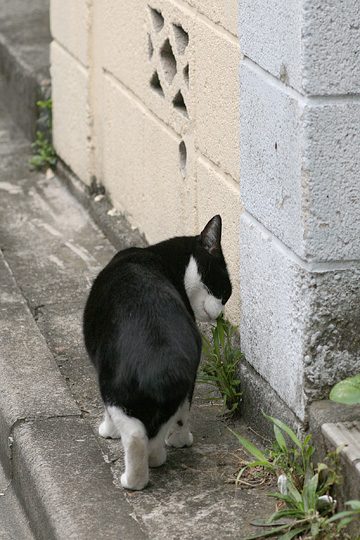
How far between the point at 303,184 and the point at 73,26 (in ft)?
11.0

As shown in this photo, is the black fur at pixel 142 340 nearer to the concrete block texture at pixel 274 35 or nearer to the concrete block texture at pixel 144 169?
the concrete block texture at pixel 274 35

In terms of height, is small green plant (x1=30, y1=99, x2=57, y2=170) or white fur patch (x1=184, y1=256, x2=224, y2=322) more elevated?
white fur patch (x1=184, y1=256, x2=224, y2=322)

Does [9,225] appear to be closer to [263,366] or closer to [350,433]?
[263,366]

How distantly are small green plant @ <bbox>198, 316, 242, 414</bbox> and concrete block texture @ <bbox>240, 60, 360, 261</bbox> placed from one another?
26.3 inches

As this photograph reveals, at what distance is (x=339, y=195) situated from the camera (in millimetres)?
3328

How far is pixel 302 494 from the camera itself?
3346 millimetres

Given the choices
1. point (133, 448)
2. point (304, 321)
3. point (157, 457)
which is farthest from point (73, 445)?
point (304, 321)

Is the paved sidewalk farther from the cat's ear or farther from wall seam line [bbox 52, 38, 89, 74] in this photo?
wall seam line [bbox 52, 38, 89, 74]

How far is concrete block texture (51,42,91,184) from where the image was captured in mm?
6348

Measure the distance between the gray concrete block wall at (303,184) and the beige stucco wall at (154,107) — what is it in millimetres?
516

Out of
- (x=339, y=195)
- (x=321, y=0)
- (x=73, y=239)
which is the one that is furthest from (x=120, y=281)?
(x=73, y=239)

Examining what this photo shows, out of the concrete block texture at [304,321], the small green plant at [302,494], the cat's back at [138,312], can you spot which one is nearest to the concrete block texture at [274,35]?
the concrete block texture at [304,321]

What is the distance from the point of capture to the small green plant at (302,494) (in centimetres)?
321

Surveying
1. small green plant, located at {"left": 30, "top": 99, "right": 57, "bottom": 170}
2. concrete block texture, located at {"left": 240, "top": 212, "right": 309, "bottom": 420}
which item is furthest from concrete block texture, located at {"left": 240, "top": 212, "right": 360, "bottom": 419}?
small green plant, located at {"left": 30, "top": 99, "right": 57, "bottom": 170}
